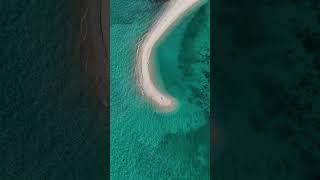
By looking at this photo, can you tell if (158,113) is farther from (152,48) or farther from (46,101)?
(46,101)

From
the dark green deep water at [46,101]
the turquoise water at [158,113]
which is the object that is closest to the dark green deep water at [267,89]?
the turquoise water at [158,113]

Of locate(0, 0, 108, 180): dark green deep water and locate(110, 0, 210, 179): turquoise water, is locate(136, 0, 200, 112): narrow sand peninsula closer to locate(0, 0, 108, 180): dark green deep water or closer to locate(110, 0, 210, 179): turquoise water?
locate(110, 0, 210, 179): turquoise water

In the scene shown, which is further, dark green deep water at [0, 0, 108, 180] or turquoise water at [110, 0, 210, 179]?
turquoise water at [110, 0, 210, 179]

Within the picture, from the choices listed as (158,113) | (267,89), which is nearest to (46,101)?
(158,113)

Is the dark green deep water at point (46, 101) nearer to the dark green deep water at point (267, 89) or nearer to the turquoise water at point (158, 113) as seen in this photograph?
the turquoise water at point (158, 113)

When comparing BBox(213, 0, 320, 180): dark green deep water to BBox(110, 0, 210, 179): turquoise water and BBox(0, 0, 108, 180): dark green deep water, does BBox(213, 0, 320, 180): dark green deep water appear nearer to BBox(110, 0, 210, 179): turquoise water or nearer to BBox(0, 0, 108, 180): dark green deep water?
BBox(110, 0, 210, 179): turquoise water

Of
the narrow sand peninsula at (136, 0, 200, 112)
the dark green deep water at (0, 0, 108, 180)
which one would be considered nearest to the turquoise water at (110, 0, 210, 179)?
the narrow sand peninsula at (136, 0, 200, 112)
